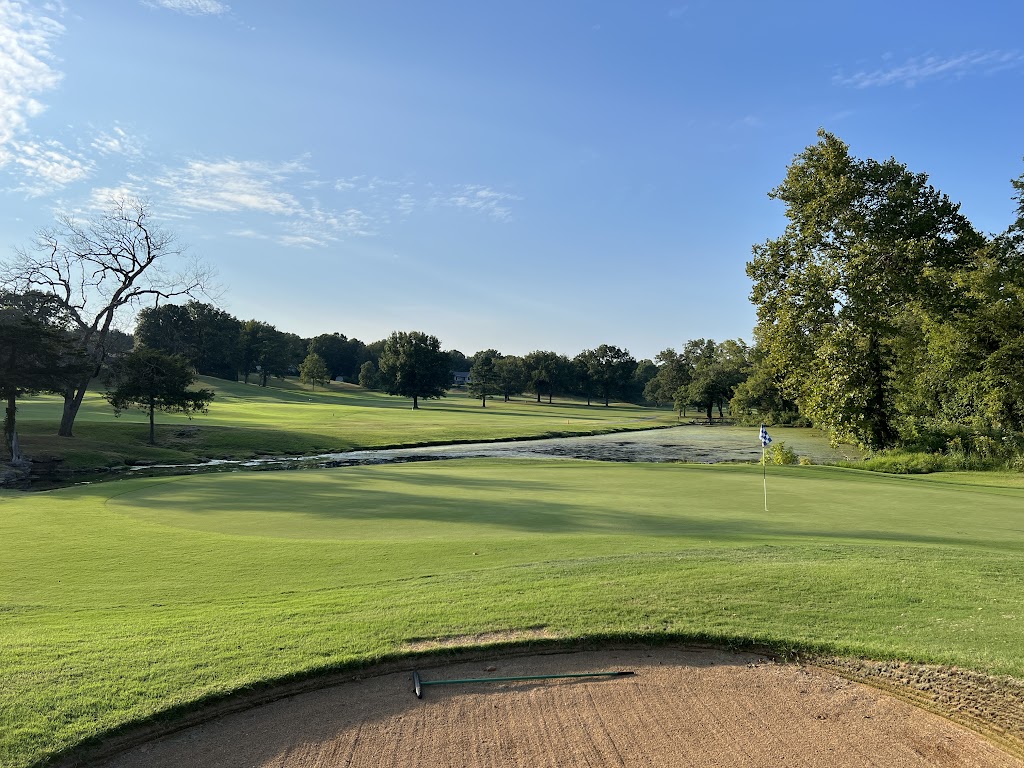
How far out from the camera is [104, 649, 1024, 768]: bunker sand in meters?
4.42

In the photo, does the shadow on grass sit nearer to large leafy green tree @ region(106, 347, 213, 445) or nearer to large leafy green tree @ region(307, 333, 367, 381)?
large leafy green tree @ region(106, 347, 213, 445)

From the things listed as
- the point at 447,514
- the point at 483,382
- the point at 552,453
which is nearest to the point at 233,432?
the point at 552,453

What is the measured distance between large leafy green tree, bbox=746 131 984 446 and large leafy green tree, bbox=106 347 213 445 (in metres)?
36.3

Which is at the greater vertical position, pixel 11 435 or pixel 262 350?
pixel 262 350

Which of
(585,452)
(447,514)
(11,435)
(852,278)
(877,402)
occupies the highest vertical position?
(852,278)

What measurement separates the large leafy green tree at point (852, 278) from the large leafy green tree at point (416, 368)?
2528 inches

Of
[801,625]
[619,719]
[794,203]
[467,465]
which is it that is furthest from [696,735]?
[794,203]

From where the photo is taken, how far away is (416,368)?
91.8 metres

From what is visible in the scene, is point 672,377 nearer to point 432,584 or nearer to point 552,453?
point 552,453

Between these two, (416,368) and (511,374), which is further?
(511,374)

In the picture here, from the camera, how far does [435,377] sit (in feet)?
306

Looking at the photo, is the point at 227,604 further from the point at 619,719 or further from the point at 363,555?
the point at 619,719

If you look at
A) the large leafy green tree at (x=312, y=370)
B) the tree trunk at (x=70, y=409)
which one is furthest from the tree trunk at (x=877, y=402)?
the large leafy green tree at (x=312, y=370)

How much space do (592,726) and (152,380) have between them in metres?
40.6
